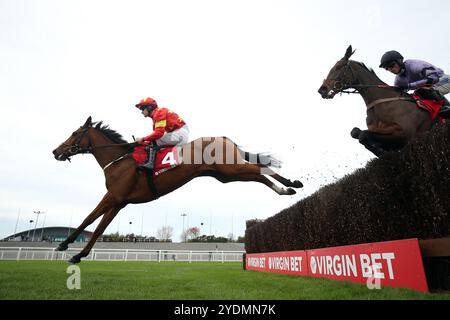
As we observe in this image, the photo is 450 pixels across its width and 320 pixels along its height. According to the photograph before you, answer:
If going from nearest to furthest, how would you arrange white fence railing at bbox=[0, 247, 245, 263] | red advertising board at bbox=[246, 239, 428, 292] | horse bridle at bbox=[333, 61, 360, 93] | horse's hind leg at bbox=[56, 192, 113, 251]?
1. red advertising board at bbox=[246, 239, 428, 292]
2. horse's hind leg at bbox=[56, 192, 113, 251]
3. horse bridle at bbox=[333, 61, 360, 93]
4. white fence railing at bbox=[0, 247, 245, 263]

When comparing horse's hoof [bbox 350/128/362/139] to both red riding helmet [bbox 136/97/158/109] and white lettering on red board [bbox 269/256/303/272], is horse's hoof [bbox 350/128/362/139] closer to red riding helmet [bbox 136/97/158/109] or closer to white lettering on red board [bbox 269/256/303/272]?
white lettering on red board [bbox 269/256/303/272]

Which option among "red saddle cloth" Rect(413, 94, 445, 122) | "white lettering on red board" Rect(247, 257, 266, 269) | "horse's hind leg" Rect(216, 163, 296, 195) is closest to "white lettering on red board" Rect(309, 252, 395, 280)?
Result: "horse's hind leg" Rect(216, 163, 296, 195)

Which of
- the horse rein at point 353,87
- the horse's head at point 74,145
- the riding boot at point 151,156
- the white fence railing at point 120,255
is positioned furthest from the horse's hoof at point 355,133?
the white fence railing at point 120,255

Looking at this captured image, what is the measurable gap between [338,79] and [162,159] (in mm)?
3293

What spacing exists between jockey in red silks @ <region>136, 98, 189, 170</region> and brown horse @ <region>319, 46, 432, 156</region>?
2.50 meters

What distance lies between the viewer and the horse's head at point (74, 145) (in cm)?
517

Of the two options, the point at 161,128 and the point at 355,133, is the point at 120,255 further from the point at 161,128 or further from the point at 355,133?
the point at 355,133

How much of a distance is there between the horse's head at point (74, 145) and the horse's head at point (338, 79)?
13.8ft

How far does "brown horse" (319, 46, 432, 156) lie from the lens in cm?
A: 420

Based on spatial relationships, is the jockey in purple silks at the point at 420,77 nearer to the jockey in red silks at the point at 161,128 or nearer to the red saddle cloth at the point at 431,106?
the red saddle cloth at the point at 431,106

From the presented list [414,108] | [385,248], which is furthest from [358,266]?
[414,108]

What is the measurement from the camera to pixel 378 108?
4559 millimetres

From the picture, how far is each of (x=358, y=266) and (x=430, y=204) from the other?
1153mm

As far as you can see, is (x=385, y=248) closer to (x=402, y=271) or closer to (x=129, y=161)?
(x=402, y=271)
